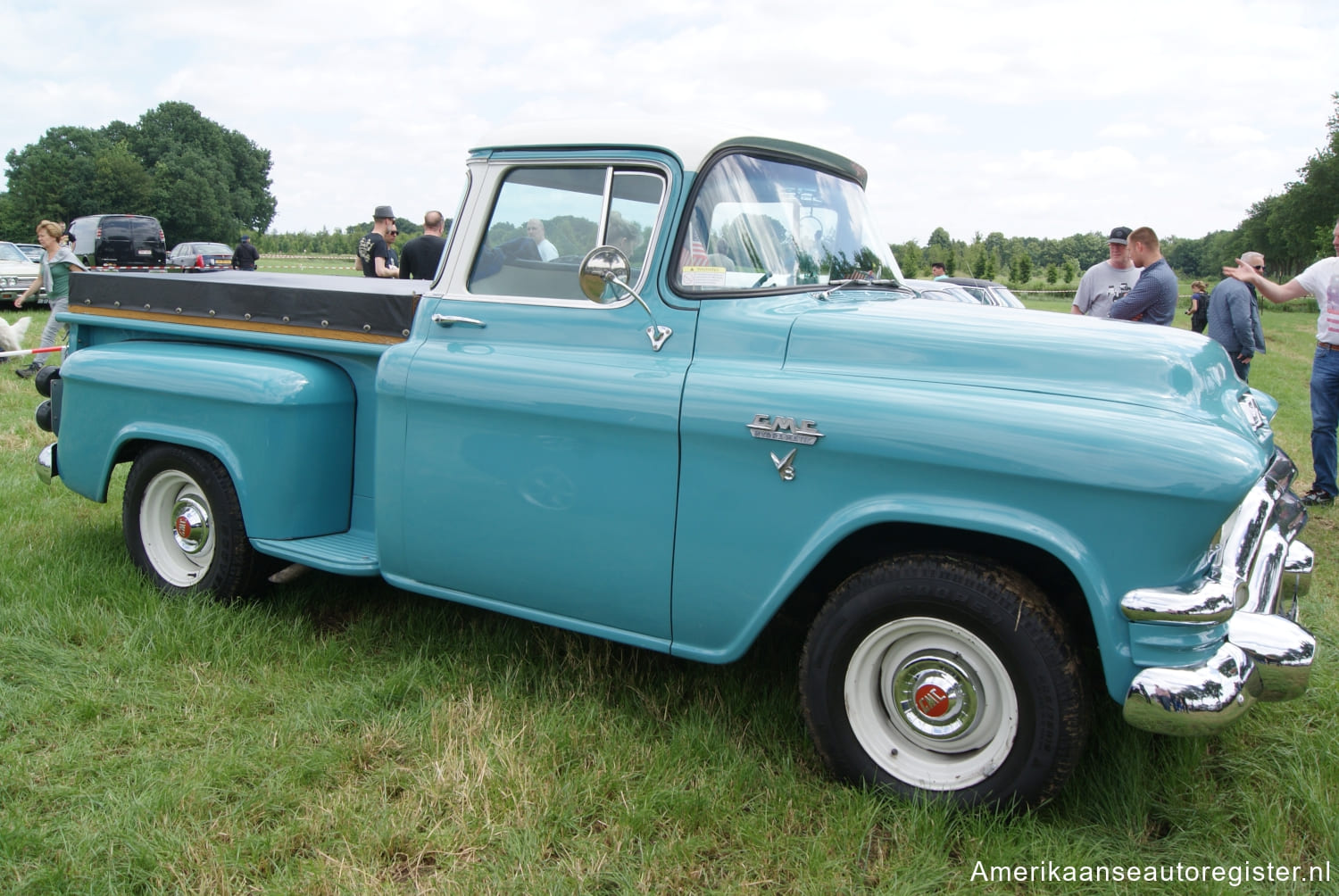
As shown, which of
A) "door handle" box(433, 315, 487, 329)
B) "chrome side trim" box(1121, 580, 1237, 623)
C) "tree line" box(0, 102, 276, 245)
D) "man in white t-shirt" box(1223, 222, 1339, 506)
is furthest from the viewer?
"tree line" box(0, 102, 276, 245)

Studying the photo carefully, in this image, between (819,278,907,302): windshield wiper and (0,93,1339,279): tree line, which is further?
(0,93,1339,279): tree line

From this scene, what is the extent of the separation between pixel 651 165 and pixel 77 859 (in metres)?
2.53

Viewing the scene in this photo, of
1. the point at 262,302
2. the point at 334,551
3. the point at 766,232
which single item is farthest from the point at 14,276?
the point at 766,232

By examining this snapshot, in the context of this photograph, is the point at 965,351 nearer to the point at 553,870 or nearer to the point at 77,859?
the point at 553,870

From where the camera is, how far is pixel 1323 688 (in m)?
3.33

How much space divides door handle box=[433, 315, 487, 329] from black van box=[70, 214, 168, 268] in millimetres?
23523

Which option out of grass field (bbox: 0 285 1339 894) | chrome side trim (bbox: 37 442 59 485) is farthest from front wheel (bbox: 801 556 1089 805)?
chrome side trim (bbox: 37 442 59 485)

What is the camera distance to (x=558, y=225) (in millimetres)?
3287

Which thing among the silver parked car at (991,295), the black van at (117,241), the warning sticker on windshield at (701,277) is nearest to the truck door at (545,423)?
the warning sticker on windshield at (701,277)

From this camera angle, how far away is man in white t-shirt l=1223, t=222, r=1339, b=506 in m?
5.89

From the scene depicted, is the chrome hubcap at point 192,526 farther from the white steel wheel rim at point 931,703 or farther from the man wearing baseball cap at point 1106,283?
the man wearing baseball cap at point 1106,283

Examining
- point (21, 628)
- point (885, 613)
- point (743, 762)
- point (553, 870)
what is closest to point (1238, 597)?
point (885, 613)

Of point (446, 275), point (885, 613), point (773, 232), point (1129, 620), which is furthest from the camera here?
point (446, 275)

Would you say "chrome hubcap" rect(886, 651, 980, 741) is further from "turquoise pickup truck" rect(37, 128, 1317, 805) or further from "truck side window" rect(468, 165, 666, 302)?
"truck side window" rect(468, 165, 666, 302)
